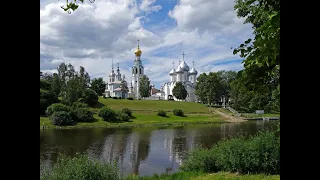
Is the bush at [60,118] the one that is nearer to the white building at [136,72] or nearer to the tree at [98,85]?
the tree at [98,85]

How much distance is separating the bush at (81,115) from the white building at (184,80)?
50896 millimetres

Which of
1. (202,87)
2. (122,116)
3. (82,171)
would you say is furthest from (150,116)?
(82,171)

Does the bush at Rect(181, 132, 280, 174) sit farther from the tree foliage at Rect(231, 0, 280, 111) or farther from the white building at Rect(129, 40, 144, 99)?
the white building at Rect(129, 40, 144, 99)

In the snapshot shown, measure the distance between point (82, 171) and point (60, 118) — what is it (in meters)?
34.8

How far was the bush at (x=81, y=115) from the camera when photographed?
4475 cm

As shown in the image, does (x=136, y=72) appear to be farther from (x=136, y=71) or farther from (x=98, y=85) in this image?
(x=98, y=85)

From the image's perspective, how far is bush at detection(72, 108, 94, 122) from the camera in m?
44.8

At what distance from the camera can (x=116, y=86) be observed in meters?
102

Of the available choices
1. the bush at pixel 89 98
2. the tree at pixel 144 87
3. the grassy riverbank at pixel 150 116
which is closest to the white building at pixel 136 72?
the tree at pixel 144 87

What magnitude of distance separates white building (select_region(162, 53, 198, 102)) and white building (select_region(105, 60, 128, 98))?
46.0ft

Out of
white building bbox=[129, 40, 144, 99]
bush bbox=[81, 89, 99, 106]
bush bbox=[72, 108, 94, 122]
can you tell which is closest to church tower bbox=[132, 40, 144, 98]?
white building bbox=[129, 40, 144, 99]
